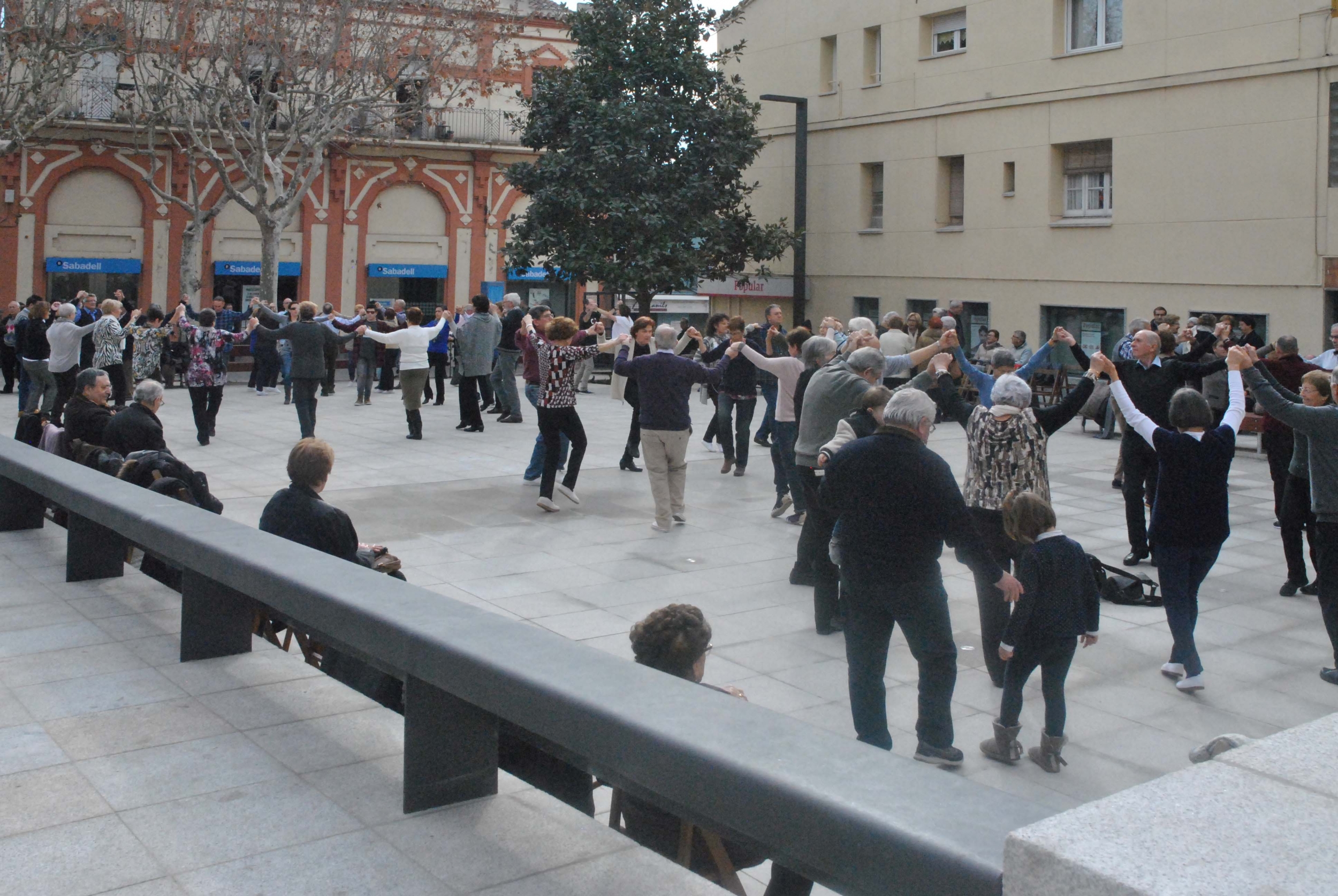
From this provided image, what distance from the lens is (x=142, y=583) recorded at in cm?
770

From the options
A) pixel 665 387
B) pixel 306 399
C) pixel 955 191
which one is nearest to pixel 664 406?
pixel 665 387

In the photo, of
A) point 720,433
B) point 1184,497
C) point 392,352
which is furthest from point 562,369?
point 392,352

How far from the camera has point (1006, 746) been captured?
597 centimetres

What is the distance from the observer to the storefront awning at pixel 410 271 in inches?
1511

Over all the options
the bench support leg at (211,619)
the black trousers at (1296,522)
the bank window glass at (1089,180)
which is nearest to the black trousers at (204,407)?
the bench support leg at (211,619)

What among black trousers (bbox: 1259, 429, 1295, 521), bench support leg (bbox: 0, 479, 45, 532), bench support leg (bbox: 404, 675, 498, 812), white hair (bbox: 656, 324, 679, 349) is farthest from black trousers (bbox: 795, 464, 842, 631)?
bench support leg (bbox: 0, 479, 45, 532)

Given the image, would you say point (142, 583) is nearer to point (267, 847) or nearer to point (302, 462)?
point (302, 462)

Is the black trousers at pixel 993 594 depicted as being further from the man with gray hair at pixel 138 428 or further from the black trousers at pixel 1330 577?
the man with gray hair at pixel 138 428

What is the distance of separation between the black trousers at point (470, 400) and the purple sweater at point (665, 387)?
24.0ft

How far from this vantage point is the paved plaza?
12.8 ft

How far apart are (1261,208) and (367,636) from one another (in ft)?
68.1

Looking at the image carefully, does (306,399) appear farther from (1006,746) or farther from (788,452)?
(1006,746)

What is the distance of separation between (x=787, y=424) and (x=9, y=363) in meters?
16.8

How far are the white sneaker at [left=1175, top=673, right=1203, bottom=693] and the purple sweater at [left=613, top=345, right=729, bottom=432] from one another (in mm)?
4934
